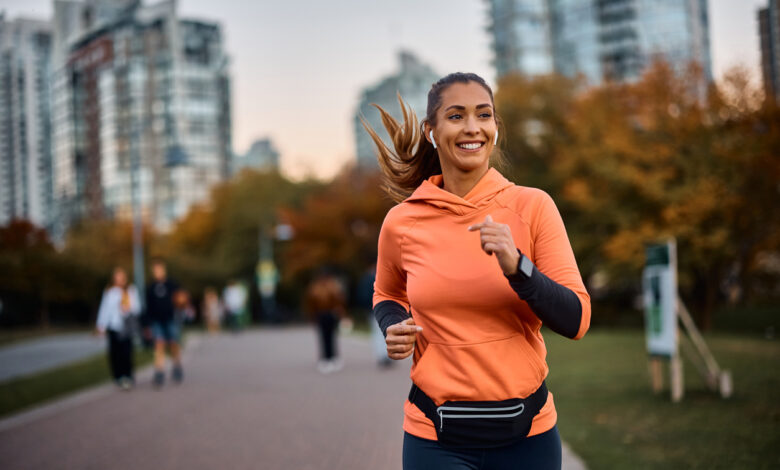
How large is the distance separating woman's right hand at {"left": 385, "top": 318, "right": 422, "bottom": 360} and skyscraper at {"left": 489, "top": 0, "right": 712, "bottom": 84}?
8260cm

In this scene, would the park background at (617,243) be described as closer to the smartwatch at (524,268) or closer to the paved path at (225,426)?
the smartwatch at (524,268)

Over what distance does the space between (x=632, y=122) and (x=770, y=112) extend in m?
5.68

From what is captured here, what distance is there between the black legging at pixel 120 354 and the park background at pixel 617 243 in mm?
7026

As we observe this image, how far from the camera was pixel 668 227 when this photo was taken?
88.6ft

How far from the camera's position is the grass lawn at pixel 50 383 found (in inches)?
464

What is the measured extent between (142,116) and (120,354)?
4480 inches

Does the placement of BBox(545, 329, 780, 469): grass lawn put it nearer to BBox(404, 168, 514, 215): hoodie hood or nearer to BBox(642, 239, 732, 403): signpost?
BBox(642, 239, 732, 403): signpost

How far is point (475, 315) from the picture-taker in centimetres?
231

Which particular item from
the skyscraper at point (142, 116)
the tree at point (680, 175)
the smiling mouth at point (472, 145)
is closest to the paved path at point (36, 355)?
the smiling mouth at point (472, 145)

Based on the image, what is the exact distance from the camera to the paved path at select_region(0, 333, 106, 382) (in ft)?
57.0

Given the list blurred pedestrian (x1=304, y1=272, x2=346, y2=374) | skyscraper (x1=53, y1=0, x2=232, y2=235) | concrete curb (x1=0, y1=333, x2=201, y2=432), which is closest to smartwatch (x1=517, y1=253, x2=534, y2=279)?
concrete curb (x1=0, y1=333, x2=201, y2=432)

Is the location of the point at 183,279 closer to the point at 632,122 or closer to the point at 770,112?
the point at 632,122

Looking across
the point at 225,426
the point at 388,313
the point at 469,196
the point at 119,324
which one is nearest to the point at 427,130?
the point at 469,196

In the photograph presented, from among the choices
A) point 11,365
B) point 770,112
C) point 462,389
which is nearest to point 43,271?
point 11,365
